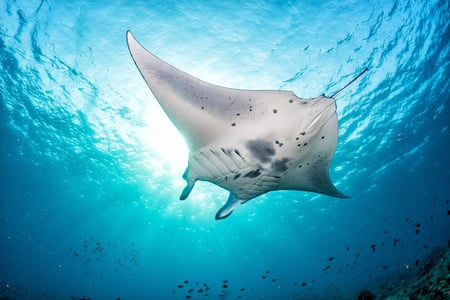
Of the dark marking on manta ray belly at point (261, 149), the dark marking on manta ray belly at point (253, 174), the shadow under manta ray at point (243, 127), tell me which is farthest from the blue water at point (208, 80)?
the dark marking on manta ray belly at point (253, 174)

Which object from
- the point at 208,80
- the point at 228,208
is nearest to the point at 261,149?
the point at 228,208

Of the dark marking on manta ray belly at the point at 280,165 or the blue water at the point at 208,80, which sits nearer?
the dark marking on manta ray belly at the point at 280,165

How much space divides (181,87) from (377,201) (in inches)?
1114

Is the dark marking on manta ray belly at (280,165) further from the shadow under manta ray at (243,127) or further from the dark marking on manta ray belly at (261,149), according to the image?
the dark marking on manta ray belly at (261,149)

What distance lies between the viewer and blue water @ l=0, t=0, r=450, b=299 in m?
8.42

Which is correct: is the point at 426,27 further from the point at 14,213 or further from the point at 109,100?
the point at 14,213

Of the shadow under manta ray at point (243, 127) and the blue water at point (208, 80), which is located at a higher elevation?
the blue water at point (208, 80)

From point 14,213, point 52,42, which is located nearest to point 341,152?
point 52,42

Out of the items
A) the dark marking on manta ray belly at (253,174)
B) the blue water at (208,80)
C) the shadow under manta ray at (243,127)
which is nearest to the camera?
the shadow under manta ray at (243,127)

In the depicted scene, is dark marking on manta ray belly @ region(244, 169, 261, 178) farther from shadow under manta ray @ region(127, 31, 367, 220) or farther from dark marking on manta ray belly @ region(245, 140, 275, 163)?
dark marking on manta ray belly @ region(245, 140, 275, 163)

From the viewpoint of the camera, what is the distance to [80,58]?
9.94 meters

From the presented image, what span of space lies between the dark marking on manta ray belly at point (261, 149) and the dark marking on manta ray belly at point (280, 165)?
0.18 metres

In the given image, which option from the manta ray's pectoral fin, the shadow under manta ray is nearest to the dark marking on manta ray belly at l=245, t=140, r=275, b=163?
the shadow under manta ray

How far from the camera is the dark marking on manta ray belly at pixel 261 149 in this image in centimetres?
388
